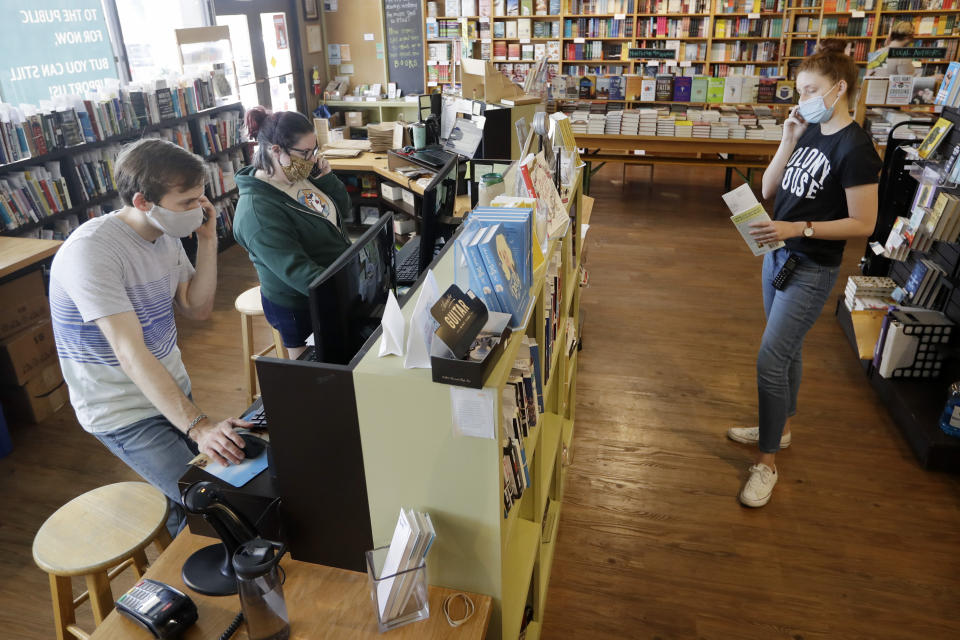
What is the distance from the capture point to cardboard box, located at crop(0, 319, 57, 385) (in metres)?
3.41

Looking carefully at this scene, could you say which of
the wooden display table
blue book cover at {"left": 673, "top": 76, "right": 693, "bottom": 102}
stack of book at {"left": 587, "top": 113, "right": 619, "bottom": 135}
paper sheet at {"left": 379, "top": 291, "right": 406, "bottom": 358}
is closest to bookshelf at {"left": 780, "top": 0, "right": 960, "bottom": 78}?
blue book cover at {"left": 673, "top": 76, "right": 693, "bottom": 102}

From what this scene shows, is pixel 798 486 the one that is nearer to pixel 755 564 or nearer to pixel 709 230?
pixel 755 564

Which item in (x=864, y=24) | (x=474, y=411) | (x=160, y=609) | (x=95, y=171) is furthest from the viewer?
(x=864, y=24)

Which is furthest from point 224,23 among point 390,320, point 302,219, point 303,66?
point 390,320

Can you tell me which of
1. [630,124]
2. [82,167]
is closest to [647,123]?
[630,124]

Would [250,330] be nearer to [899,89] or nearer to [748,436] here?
[748,436]

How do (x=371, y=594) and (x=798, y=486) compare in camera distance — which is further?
(x=798, y=486)

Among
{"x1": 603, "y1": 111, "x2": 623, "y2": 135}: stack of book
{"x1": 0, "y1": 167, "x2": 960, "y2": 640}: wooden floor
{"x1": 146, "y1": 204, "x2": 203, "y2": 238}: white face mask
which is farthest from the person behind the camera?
{"x1": 603, "y1": 111, "x2": 623, "y2": 135}: stack of book

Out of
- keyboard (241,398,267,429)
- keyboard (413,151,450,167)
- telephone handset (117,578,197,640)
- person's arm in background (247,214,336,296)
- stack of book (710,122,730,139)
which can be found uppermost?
person's arm in background (247,214,336,296)

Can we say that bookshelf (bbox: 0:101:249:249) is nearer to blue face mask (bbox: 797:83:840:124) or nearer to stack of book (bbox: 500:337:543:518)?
stack of book (bbox: 500:337:543:518)

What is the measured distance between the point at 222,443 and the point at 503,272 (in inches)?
34.3

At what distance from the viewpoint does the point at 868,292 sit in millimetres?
4227

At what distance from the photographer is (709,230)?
632 cm

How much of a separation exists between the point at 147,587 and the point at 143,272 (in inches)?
37.4
